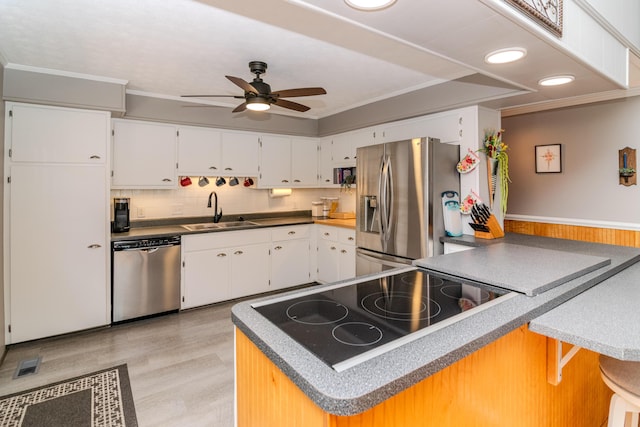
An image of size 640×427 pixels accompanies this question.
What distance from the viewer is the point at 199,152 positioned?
4.06m

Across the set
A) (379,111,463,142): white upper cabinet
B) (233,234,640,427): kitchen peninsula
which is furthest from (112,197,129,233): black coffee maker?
(379,111,463,142): white upper cabinet

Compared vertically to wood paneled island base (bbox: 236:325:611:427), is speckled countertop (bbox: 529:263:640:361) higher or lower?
higher

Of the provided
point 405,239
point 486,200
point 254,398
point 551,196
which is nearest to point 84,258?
point 254,398

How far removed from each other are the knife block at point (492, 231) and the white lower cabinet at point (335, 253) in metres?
1.50

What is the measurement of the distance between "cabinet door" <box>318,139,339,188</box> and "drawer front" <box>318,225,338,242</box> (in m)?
0.70

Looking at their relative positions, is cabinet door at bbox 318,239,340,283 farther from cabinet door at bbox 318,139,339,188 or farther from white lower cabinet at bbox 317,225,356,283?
cabinet door at bbox 318,139,339,188

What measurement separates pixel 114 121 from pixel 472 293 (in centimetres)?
377

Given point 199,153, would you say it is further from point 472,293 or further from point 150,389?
point 472,293

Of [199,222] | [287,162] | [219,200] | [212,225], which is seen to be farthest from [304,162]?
[199,222]

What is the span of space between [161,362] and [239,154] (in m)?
2.57

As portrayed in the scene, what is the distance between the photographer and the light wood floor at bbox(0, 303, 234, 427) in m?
2.18

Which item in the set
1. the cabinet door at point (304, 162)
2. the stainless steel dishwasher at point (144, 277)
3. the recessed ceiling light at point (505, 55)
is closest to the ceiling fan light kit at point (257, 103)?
the recessed ceiling light at point (505, 55)

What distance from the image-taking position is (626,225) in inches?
150

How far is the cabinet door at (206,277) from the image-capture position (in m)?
3.77
